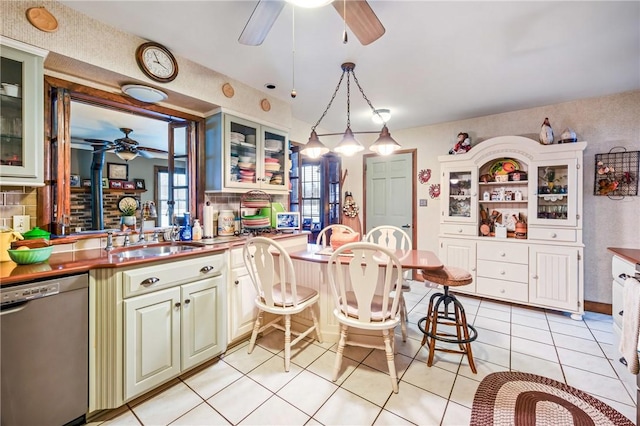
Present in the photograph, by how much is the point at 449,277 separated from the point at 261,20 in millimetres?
2048

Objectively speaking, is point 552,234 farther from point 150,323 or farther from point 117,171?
point 117,171

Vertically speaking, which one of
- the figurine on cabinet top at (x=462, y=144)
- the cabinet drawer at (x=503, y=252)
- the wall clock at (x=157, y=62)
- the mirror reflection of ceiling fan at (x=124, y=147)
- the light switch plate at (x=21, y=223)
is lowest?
the cabinet drawer at (x=503, y=252)

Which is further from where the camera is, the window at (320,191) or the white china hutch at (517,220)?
the window at (320,191)

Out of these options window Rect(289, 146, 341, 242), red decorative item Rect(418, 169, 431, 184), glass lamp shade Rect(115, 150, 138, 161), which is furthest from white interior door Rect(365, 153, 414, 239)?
glass lamp shade Rect(115, 150, 138, 161)

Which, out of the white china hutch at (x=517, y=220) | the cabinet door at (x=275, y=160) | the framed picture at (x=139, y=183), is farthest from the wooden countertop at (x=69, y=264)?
the white china hutch at (x=517, y=220)

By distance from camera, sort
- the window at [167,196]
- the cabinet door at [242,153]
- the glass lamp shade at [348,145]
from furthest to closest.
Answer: the cabinet door at [242,153] → the window at [167,196] → the glass lamp shade at [348,145]

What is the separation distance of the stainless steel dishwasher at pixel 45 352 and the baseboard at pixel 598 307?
15.6 ft

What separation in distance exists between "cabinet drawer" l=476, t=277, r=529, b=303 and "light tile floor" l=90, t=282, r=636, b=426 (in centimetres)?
58

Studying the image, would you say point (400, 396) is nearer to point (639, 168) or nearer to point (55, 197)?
point (55, 197)

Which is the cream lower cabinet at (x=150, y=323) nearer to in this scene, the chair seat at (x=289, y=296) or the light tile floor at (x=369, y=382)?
the light tile floor at (x=369, y=382)

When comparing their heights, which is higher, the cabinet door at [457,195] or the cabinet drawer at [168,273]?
the cabinet door at [457,195]

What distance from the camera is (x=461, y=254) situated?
12.1 feet

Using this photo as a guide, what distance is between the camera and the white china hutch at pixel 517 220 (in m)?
3.05

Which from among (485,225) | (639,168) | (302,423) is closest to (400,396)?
(302,423)
